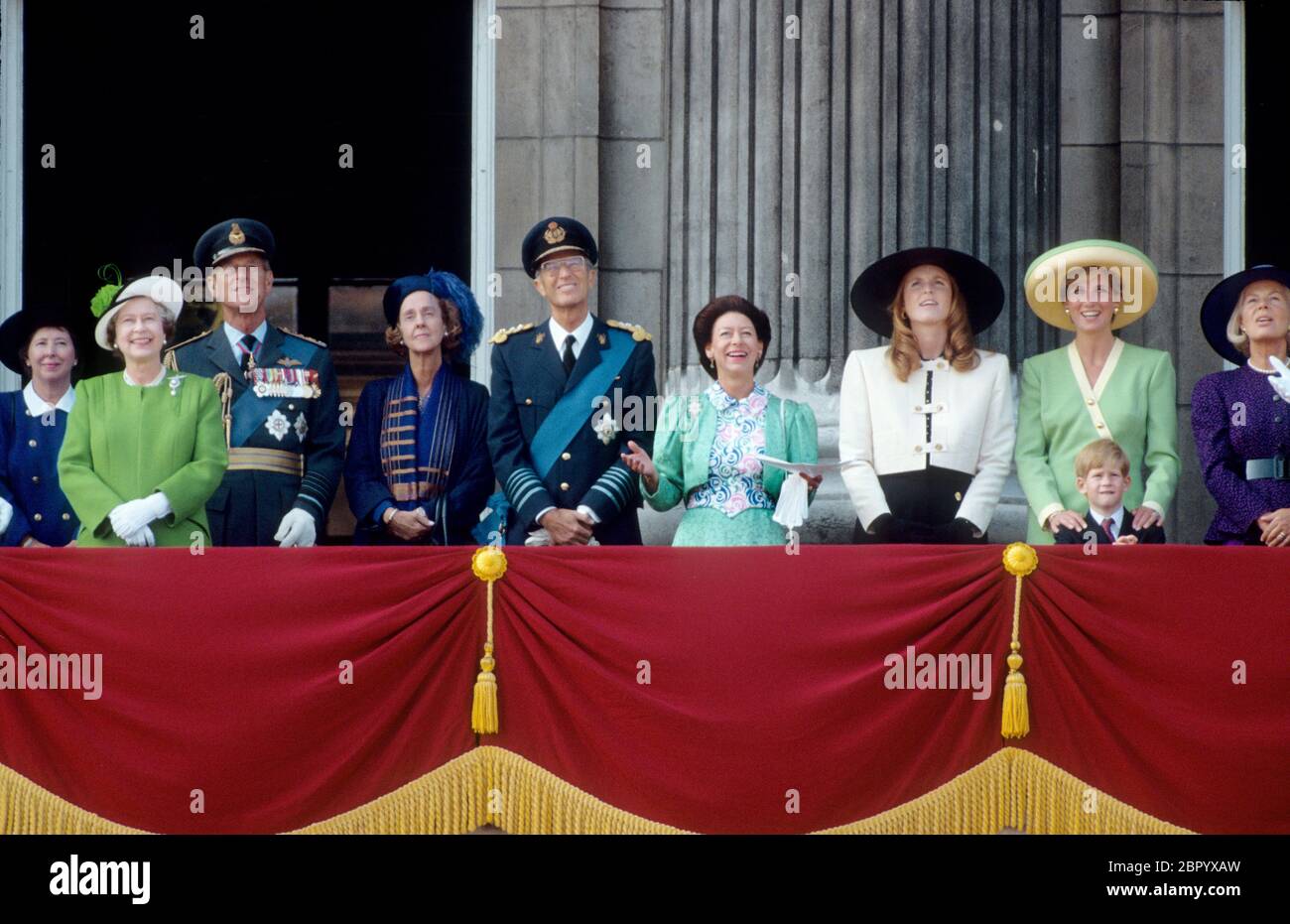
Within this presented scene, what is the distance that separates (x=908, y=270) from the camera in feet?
32.0

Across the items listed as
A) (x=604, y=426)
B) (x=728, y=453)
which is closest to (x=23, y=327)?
(x=604, y=426)

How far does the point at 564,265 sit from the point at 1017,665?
2966 mm

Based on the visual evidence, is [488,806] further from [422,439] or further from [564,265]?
[564,265]

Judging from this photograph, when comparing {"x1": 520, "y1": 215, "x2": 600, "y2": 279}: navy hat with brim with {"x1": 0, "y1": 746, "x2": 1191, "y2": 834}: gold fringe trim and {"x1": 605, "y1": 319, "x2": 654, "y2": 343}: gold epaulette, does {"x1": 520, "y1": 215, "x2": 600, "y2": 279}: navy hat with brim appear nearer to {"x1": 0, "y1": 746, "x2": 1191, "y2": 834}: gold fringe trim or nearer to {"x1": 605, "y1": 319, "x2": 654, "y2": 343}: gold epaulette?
{"x1": 605, "y1": 319, "x2": 654, "y2": 343}: gold epaulette

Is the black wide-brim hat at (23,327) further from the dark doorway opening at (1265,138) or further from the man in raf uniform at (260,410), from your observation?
the dark doorway opening at (1265,138)

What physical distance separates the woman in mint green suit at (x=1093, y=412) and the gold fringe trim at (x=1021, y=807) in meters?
1.25

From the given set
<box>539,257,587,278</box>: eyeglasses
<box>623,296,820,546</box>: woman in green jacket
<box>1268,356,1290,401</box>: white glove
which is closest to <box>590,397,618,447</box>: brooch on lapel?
<box>623,296,820,546</box>: woman in green jacket

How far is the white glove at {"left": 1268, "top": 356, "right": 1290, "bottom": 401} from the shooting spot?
9.48 m

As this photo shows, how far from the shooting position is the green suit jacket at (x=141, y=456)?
9.20m

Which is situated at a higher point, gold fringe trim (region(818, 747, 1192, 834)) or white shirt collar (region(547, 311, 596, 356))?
white shirt collar (region(547, 311, 596, 356))

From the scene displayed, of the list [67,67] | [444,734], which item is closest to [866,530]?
[444,734]

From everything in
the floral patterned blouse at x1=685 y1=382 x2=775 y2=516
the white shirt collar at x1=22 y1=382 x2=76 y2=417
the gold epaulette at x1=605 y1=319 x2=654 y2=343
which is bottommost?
the floral patterned blouse at x1=685 y1=382 x2=775 y2=516

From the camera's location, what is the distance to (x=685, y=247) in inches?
451

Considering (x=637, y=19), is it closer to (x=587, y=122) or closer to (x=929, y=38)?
(x=587, y=122)
